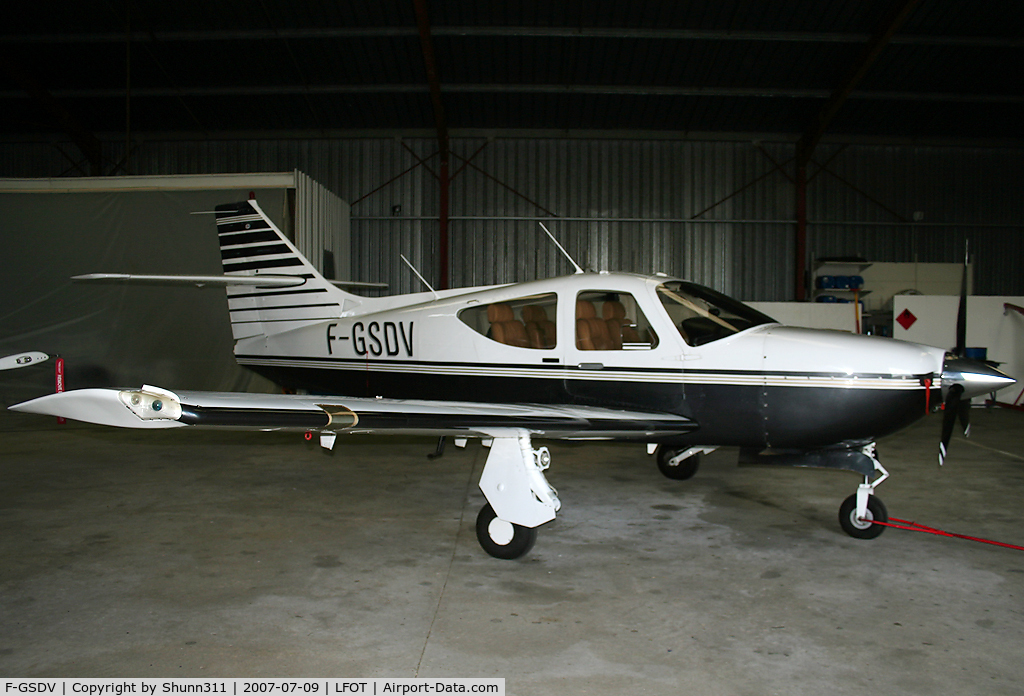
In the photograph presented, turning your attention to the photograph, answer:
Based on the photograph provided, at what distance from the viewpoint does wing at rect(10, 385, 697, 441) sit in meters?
3.23

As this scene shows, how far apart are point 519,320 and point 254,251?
3.50 m

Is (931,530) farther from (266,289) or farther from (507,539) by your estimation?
(266,289)

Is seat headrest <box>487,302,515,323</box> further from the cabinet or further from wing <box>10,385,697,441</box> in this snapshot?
the cabinet

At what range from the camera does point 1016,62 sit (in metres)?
13.5

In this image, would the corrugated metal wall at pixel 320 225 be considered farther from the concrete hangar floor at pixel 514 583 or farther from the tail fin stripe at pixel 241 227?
the concrete hangar floor at pixel 514 583

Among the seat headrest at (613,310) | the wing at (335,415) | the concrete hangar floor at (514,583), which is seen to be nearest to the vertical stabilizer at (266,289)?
the concrete hangar floor at (514,583)

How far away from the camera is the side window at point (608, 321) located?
17.5 ft

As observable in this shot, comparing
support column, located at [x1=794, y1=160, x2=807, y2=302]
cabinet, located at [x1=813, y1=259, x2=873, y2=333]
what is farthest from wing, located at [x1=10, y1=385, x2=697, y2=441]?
support column, located at [x1=794, y1=160, x2=807, y2=302]

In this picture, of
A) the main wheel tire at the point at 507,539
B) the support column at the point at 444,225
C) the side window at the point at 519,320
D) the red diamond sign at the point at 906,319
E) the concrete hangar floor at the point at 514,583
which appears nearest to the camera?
the concrete hangar floor at the point at 514,583

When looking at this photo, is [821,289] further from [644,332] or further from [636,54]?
[644,332]

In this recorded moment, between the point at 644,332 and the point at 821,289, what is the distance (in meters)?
11.7

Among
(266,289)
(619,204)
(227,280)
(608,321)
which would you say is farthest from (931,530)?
(619,204)

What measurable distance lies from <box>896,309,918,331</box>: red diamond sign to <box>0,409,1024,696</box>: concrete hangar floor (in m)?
7.38

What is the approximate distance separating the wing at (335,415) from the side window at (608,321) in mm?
563
